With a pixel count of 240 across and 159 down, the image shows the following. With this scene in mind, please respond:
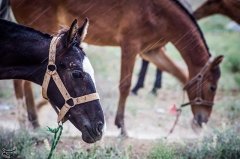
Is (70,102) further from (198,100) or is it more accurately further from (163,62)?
(163,62)

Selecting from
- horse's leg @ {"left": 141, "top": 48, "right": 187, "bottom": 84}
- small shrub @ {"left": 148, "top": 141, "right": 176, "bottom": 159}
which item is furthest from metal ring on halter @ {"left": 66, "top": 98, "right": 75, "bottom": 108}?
horse's leg @ {"left": 141, "top": 48, "right": 187, "bottom": 84}

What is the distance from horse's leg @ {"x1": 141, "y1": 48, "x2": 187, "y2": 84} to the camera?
8067mm

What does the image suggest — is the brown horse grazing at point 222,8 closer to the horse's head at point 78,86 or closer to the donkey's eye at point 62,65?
the horse's head at point 78,86

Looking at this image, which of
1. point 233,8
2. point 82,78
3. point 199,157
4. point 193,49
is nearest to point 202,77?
point 193,49

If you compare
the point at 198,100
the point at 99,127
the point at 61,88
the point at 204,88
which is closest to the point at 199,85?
the point at 204,88

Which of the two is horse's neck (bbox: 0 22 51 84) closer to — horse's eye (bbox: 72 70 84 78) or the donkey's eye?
the donkey's eye

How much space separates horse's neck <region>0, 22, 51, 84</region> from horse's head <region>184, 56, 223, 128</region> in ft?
12.3

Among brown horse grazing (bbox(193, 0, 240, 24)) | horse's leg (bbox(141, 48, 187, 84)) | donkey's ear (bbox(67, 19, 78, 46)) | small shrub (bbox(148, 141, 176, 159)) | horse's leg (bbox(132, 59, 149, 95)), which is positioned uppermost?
donkey's ear (bbox(67, 19, 78, 46))

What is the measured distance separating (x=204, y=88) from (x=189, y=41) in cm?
79

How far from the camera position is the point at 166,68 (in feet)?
27.0

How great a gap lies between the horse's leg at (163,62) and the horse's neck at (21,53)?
12.0 ft

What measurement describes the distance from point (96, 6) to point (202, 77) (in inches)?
80.7

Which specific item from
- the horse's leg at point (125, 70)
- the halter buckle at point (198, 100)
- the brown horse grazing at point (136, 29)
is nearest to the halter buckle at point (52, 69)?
the brown horse grazing at point (136, 29)

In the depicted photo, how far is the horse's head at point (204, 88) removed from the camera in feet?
25.4
